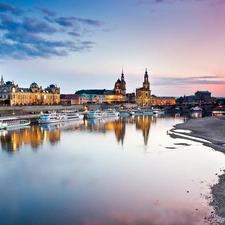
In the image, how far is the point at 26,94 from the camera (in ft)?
366

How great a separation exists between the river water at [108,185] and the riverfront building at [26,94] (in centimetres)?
8024

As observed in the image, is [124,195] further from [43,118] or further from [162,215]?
[43,118]

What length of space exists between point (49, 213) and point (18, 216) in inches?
56.9

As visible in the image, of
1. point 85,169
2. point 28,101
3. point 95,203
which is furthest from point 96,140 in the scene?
point 28,101

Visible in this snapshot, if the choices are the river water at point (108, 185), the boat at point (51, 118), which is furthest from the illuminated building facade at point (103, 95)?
the river water at point (108, 185)

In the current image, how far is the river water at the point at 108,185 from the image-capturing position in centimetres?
1366

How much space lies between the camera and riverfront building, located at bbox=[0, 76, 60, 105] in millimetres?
105394

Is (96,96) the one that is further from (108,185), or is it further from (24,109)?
(108,185)

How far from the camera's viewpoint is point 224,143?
105 feet

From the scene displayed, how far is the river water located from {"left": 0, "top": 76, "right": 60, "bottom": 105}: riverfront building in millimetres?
80237

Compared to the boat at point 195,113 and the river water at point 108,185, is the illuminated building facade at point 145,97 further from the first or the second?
the river water at point 108,185

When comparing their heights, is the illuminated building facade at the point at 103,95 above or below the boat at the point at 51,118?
above

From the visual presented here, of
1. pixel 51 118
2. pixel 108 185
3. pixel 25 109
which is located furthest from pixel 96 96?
pixel 108 185

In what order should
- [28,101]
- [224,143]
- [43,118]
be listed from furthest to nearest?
1. [28,101]
2. [43,118]
3. [224,143]
